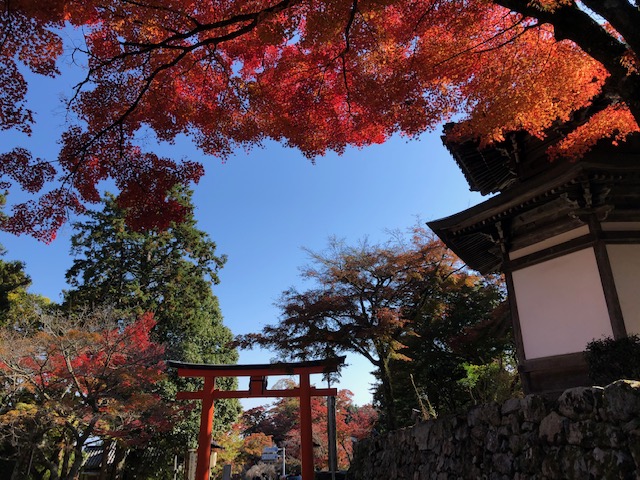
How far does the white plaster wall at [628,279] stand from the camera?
240 inches

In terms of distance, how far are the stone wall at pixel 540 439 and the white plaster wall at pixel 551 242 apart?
358 centimetres

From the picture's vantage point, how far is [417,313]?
15859 mm

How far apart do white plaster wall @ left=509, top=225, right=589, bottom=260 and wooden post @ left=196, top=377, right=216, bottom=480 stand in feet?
35.3

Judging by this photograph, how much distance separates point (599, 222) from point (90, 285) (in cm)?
2285

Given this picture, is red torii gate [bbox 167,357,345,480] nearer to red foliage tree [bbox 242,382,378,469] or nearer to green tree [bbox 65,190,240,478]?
green tree [bbox 65,190,240,478]

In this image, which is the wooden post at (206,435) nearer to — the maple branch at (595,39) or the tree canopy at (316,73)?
the tree canopy at (316,73)

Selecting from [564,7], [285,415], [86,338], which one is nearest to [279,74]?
[564,7]

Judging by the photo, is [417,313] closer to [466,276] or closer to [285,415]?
[466,276]

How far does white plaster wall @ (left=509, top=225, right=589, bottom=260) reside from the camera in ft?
22.3

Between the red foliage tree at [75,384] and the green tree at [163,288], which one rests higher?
the green tree at [163,288]

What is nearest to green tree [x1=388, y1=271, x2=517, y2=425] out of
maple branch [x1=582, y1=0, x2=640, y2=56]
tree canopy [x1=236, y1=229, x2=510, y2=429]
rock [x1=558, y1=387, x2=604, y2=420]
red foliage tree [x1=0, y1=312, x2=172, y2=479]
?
tree canopy [x1=236, y1=229, x2=510, y2=429]

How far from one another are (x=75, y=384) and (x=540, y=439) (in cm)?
1299

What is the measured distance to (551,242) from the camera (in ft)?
23.9

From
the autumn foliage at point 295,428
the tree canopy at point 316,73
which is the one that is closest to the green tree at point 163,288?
the autumn foliage at point 295,428
